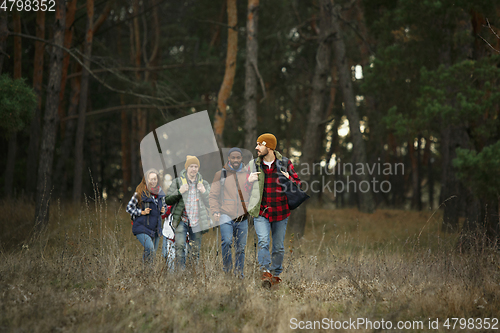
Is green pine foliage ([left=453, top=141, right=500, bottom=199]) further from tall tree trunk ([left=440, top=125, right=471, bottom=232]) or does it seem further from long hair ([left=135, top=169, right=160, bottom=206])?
long hair ([left=135, top=169, right=160, bottom=206])

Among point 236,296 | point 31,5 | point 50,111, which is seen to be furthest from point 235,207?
point 31,5

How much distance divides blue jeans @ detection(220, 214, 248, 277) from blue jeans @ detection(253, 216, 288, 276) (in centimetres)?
26

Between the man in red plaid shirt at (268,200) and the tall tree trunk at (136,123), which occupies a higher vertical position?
the tall tree trunk at (136,123)

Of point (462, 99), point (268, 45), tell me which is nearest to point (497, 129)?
point (462, 99)

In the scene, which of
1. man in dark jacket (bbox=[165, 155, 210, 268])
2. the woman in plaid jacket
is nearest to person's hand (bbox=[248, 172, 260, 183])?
man in dark jacket (bbox=[165, 155, 210, 268])

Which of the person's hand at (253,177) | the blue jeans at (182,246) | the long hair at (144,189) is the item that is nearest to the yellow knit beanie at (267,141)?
the person's hand at (253,177)

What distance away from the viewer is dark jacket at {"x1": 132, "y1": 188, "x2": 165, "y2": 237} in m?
5.54

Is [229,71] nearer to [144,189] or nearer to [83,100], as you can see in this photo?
[83,100]

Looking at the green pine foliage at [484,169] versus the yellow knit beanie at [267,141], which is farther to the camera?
the green pine foliage at [484,169]

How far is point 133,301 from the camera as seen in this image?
13.6 ft

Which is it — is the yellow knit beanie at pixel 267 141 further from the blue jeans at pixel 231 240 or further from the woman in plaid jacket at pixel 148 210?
the woman in plaid jacket at pixel 148 210

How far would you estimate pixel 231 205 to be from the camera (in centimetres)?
514

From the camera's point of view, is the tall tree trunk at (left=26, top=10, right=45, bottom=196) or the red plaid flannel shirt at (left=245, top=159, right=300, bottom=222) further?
the tall tree trunk at (left=26, top=10, right=45, bottom=196)

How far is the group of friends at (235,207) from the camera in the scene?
5.02 meters
